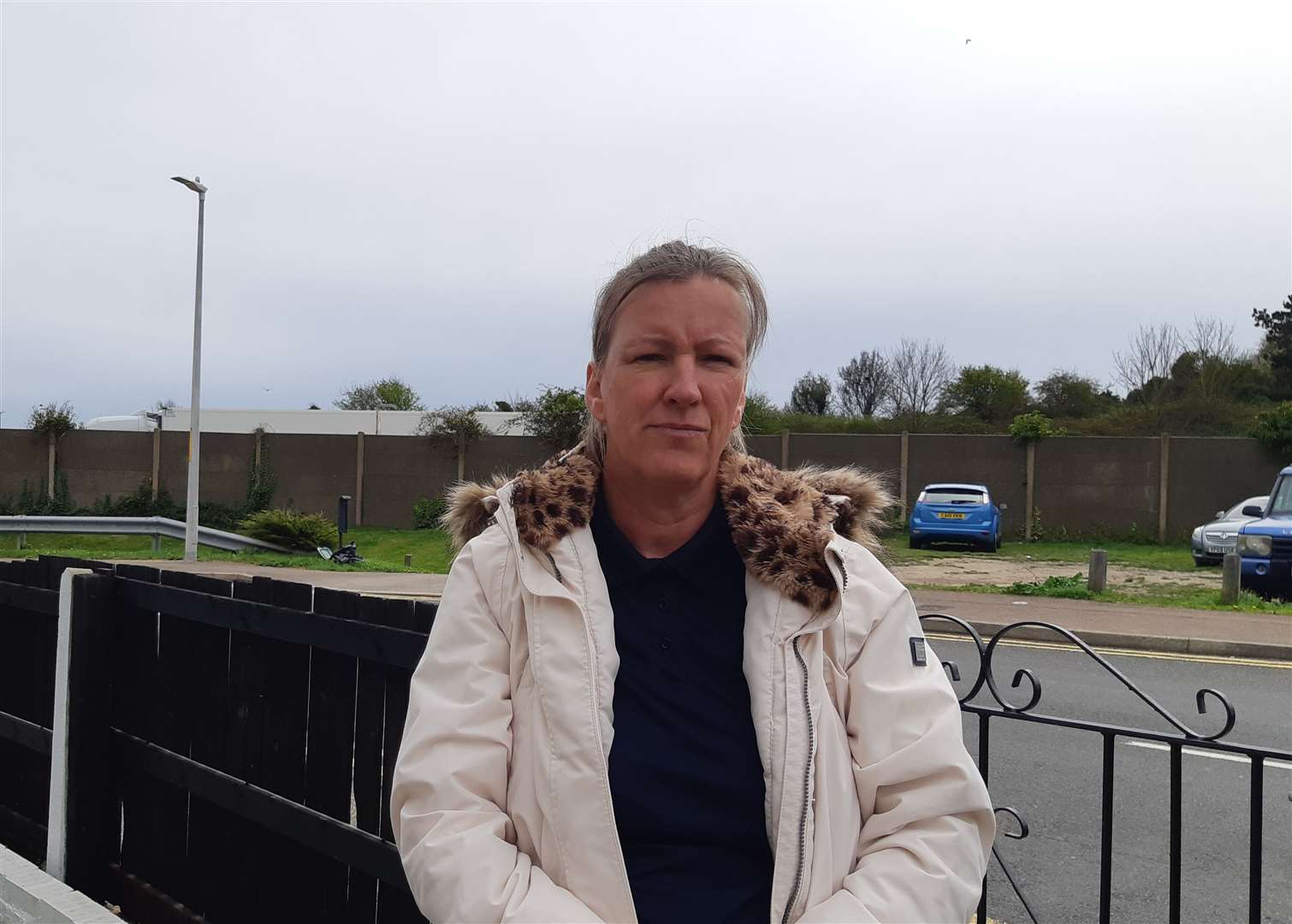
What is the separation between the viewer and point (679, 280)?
191cm

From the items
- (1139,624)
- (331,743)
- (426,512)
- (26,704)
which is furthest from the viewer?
(426,512)

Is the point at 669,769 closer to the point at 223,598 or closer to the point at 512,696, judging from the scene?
the point at 512,696

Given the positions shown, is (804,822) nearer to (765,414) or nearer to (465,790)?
(465,790)

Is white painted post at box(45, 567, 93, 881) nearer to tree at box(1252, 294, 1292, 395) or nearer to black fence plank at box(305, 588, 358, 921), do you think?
black fence plank at box(305, 588, 358, 921)

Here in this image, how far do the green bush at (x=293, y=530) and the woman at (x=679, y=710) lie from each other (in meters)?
19.1

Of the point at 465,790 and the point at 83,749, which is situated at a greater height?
the point at 465,790

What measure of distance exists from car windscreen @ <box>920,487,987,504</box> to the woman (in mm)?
18600

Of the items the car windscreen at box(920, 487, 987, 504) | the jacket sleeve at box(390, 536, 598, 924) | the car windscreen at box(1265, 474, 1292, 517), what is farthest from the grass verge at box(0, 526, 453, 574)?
the jacket sleeve at box(390, 536, 598, 924)

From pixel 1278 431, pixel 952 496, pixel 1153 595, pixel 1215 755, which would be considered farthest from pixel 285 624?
pixel 1278 431

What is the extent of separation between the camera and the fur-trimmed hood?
182 centimetres

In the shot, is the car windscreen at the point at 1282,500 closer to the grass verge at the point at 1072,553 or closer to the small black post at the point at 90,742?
the grass verge at the point at 1072,553

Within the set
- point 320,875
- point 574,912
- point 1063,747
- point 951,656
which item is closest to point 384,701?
point 320,875

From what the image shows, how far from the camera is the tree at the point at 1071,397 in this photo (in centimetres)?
3641

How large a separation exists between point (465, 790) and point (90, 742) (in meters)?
2.74
